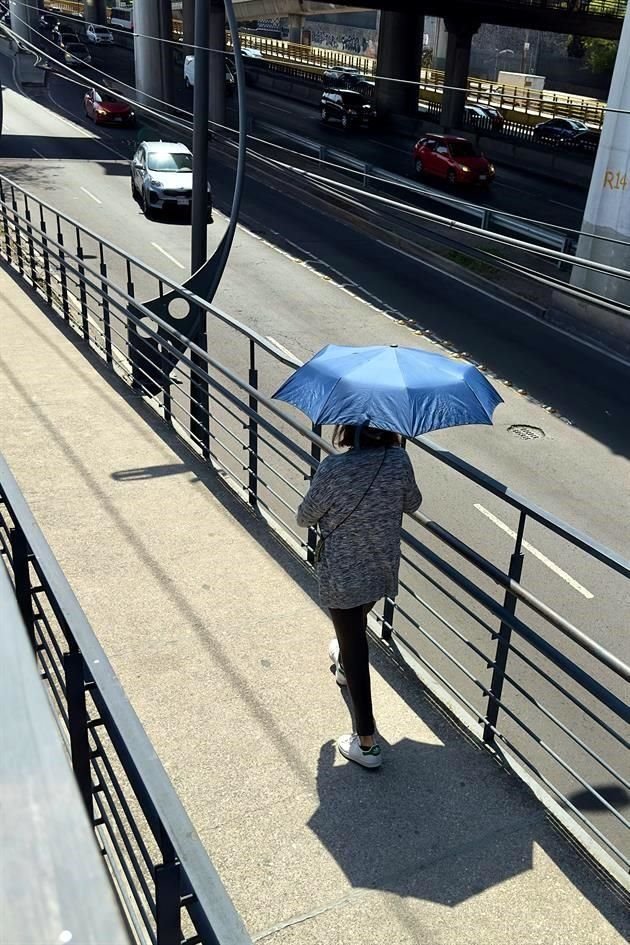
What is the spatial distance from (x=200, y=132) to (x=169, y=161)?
1866 centimetres

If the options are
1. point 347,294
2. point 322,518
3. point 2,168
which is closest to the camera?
point 322,518

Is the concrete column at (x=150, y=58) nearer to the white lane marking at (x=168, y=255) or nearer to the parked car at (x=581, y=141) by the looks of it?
the parked car at (x=581, y=141)

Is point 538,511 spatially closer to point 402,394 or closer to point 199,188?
point 402,394

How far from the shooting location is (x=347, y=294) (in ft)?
69.8

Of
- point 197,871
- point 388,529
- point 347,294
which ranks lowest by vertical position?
point 347,294

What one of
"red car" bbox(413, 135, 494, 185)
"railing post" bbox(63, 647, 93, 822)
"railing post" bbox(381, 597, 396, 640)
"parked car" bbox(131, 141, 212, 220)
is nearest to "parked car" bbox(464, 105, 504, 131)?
"red car" bbox(413, 135, 494, 185)

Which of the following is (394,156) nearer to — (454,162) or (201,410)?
(454,162)

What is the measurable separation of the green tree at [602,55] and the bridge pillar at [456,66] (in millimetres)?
27121

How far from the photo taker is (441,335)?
1881 cm

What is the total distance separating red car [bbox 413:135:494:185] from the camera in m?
→ 35.1

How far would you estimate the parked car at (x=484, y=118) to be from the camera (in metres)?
51.0

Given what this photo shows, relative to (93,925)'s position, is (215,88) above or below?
below

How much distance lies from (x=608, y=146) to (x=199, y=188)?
15.8m

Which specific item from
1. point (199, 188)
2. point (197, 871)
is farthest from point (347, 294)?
point (197, 871)
